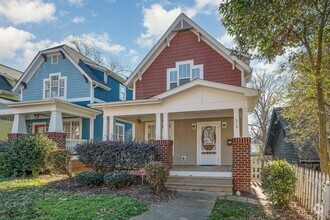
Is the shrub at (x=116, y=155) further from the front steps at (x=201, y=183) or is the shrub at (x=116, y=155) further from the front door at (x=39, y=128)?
the front door at (x=39, y=128)

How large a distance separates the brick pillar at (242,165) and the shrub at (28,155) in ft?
25.7

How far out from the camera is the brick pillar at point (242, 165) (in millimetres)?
8617

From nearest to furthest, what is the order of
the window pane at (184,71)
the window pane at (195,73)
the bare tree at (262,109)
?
the window pane at (195,73)
the window pane at (184,71)
the bare tree at (262,109)

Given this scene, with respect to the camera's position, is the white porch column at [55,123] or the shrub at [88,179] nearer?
the shrub at [88,179]

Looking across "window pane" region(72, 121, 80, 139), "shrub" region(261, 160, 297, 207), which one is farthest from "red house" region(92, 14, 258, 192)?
"window pane" region(72, 121, 80, 139)

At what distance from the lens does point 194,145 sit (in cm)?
1265

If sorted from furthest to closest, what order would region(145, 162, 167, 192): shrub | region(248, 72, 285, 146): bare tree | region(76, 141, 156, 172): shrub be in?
region(248, 72, 285, 146): bare tree < region(76, 141, 156, 172): shrub < region(145, 162, 167, 192): shrub

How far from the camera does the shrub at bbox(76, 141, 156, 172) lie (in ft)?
31.5

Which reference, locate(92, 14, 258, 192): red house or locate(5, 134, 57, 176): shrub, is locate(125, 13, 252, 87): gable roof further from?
locate(5, 134, 57, 176): shrub

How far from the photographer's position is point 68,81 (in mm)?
17047

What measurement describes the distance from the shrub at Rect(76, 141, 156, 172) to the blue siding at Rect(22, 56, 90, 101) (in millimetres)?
7010

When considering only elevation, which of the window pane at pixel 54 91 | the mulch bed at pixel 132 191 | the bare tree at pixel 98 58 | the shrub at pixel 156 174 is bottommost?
the mulch bed at pixel 132 191

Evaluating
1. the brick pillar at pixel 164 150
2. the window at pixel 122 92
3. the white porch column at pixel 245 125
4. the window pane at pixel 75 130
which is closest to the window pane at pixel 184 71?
the brick pillar at pixel 164 150

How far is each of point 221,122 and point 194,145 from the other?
1774 millimetres
